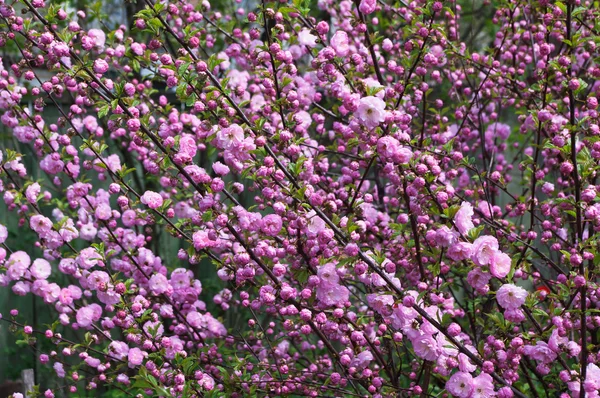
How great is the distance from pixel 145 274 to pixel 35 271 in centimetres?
58

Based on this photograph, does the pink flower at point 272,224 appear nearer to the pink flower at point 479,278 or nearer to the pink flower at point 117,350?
→ the pink flower at point 479,278

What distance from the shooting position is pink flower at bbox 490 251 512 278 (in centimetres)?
195

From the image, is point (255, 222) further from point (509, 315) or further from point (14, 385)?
point (14, 385)

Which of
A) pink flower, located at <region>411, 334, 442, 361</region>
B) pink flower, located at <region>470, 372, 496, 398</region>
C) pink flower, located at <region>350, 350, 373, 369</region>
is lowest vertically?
pink flower, located at <region>470, 372, 496, 398</region>

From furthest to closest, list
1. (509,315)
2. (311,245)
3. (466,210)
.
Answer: (311,245) < (509,315) < (466,210)

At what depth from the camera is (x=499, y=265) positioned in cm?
196

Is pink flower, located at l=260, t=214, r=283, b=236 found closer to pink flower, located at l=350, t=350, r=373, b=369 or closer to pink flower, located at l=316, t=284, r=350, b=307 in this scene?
pink flower, located at l=316, t=284, r=350, b=307

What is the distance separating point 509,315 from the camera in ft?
6.84

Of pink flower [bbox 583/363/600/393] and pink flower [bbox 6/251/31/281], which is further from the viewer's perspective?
pink flower [bbox 6/251/31/281]

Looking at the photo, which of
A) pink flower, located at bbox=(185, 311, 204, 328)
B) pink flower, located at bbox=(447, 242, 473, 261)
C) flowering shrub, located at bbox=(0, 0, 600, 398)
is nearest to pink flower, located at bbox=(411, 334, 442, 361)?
flowering shrub, located at bbox=(0, 0, 600, 398)

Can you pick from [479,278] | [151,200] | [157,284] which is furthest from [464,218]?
[157,284]

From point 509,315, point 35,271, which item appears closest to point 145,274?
point 35,271

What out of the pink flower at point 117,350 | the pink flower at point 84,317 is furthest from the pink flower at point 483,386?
the pink flower at point 84,317

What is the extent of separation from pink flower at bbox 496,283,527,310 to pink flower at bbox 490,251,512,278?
9 cm
